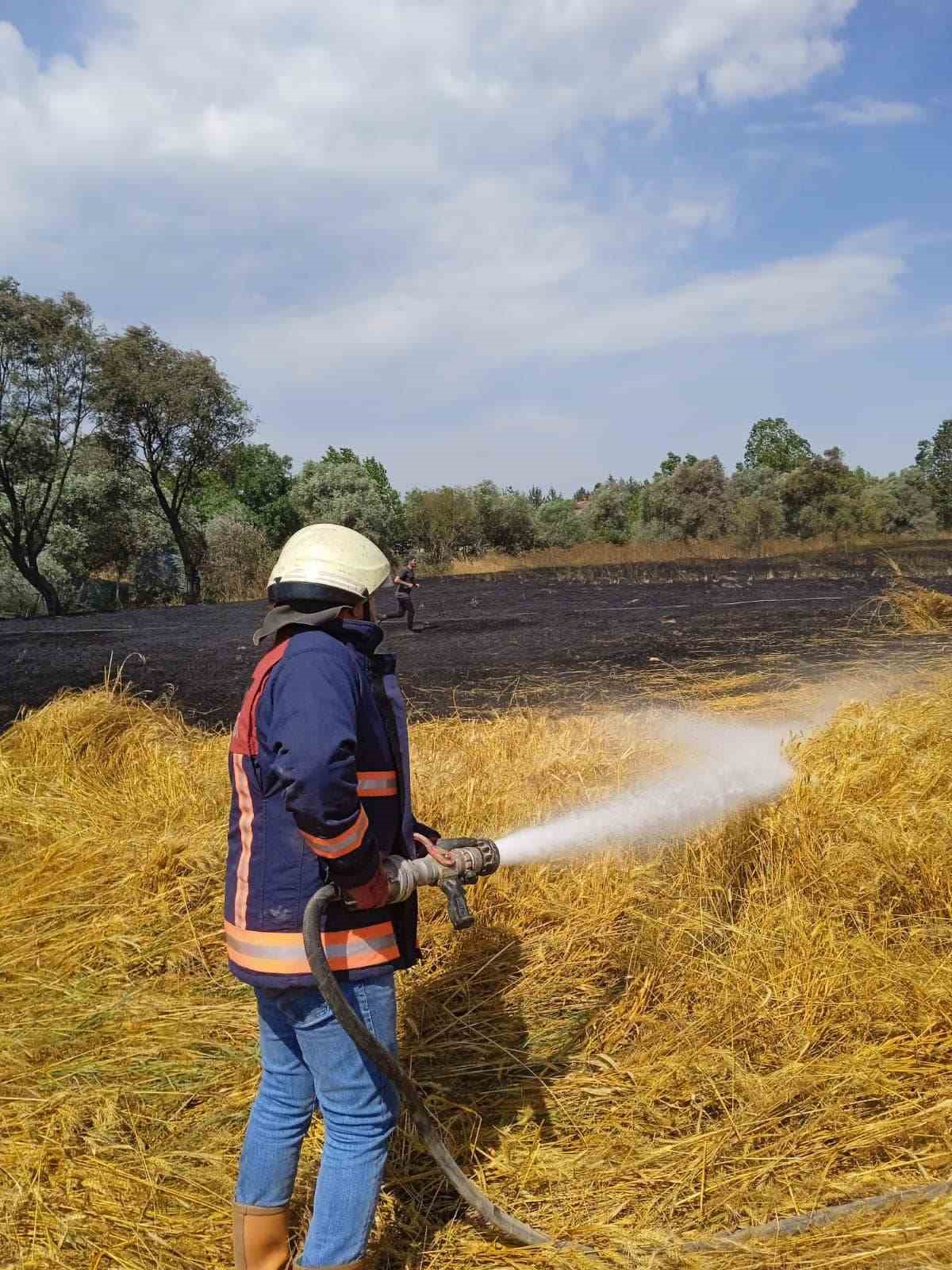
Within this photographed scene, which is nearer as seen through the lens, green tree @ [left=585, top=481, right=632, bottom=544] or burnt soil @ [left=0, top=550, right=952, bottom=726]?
burnt soil @ [left=0, top=550, right=952, bottom=726]

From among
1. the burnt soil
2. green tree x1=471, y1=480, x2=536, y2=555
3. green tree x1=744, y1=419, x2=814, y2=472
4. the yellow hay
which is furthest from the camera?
green tree x1=744, y1=419, x2=814, y2=472

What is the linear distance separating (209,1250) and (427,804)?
2.16m

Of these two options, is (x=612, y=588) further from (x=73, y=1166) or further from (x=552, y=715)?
(x=73, y=1166)

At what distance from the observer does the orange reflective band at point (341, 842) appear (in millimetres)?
1921

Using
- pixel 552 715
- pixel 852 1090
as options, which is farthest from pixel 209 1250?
pixel 552 715

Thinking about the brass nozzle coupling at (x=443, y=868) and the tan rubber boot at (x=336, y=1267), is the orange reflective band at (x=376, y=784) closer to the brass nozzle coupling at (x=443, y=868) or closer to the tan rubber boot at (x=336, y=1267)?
the brass nozzle coupling at (x=443, y=868)

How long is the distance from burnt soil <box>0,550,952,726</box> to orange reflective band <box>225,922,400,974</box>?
1390 mm

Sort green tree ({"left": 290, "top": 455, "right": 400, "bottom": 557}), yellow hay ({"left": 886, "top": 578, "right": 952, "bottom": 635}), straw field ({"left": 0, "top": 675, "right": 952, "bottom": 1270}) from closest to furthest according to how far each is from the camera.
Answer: straw field ({"left": 0, "top": 675, "right": 952, "bottom": 1270}) → yellow hay ({"left": 886, "top": 578, "right": 952, "bottom": 635}) → green tree ({"left": 290, "top": 455, "right": 400, "bottom": 557})

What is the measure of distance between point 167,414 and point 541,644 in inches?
815

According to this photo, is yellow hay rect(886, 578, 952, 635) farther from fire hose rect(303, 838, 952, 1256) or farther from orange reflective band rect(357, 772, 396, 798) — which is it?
orange reflective band rect(357, 772, 396, 798)

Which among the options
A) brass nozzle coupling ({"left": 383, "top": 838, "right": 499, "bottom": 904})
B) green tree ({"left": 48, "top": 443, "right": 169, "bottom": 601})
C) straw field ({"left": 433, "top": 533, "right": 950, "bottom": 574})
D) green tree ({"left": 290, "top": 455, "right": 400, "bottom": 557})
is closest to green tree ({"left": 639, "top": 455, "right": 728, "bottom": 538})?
straw field ({"left": 433, "top": 533, "right": 950, "bottom": 574})

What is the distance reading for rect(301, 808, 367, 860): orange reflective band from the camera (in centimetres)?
192

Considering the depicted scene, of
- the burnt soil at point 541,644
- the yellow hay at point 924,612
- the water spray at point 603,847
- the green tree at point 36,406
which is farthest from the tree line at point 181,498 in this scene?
the water spray at point 603,847

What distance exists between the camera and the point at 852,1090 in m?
2.75
